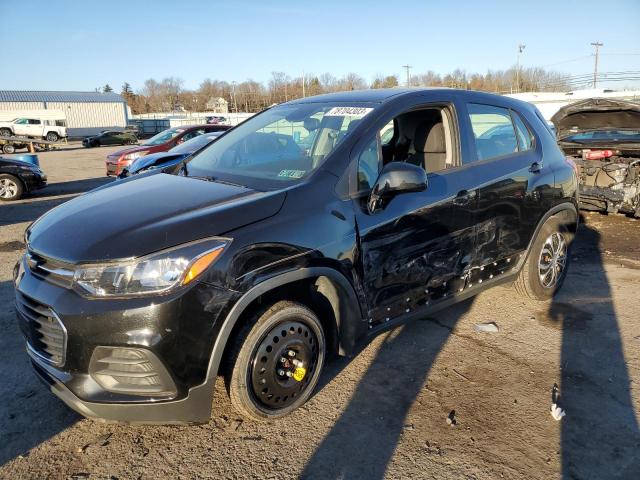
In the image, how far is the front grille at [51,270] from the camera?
7.90 ft

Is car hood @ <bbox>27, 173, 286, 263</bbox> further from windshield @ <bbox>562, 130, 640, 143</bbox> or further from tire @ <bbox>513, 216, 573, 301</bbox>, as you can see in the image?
windshield @ <bbox>562, 130, 640, 143</bbox>

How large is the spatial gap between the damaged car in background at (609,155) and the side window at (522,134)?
411cm

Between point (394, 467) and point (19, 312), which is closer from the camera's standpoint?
point (394, 467)

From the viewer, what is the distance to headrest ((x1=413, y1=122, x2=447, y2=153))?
3.83m

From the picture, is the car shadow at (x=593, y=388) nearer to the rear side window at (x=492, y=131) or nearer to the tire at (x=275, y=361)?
the tire at (x=275, y=361)

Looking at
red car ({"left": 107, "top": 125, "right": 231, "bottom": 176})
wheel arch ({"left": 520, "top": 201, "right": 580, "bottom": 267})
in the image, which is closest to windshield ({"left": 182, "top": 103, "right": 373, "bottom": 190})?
wheel arch ({"left": 520, "top": 201, "right": 580, "bottom": 267})

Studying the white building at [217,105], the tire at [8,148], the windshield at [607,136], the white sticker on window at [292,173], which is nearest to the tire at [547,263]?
the white sticker on window at [292,173]

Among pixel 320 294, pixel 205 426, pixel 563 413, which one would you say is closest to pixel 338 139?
pixel 320 294

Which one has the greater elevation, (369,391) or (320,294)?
(320,294)

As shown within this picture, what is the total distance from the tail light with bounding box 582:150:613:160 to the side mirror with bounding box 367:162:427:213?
622cm

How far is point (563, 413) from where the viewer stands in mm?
2986

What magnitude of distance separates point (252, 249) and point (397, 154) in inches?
80.0

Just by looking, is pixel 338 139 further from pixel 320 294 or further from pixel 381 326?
pixel 381 326

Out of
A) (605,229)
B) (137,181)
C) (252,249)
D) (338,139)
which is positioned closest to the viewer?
(252,249)
